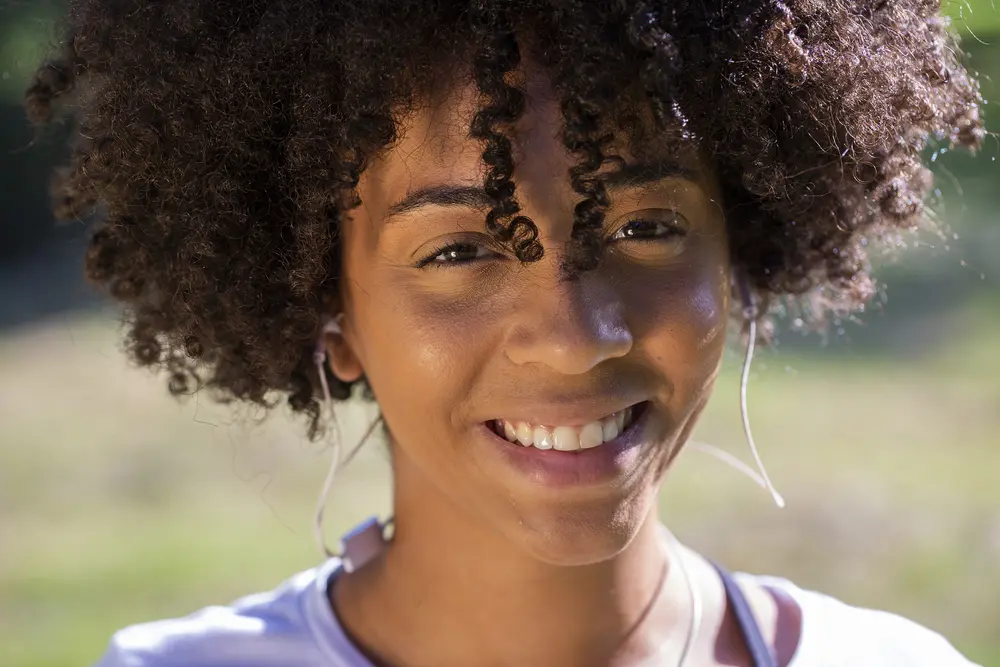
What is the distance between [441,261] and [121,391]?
555cm

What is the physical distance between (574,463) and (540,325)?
24cm

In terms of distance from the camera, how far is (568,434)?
192 cm

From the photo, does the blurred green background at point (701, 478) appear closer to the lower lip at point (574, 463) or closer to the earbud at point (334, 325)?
the earbud at point (334, 325)

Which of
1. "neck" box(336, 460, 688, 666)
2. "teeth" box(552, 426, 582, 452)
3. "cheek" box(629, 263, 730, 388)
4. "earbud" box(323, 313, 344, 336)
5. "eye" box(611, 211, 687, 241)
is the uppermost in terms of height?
"eye" box(611, 211, 687, 241)

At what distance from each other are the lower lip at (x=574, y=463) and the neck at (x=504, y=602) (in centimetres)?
20

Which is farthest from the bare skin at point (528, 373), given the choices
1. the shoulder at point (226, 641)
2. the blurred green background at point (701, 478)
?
the blurred green background at point (701, 478)

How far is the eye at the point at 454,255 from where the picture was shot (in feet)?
6.31

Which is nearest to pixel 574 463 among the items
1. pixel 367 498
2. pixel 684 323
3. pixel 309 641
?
pixel 684 323

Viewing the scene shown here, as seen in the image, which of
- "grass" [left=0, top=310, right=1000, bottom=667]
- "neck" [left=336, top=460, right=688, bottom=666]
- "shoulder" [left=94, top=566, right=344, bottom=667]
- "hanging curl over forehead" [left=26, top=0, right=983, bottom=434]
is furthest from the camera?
"grass" [left=0, top=310, right=1000, bottom=667]

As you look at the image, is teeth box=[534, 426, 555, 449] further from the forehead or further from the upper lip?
the forehead

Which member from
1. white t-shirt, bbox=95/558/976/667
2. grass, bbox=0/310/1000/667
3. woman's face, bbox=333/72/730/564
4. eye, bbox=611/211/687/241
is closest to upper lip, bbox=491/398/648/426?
woman's face, bbox=333/72/730/564

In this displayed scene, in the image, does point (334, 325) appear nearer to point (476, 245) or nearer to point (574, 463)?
point (476, 245)

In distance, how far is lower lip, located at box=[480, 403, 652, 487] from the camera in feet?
6.34

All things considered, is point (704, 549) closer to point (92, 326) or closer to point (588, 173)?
point (588, 173)
